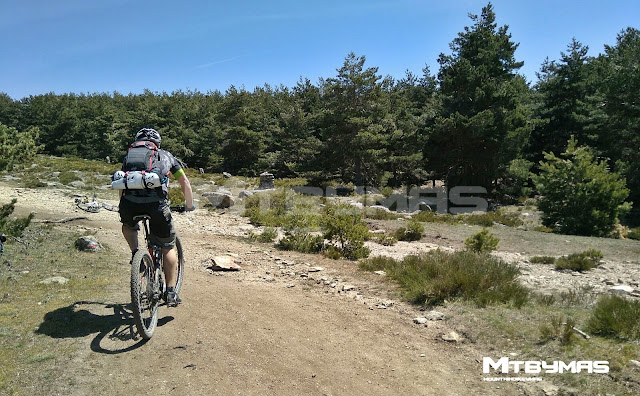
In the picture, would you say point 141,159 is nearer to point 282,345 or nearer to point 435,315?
point 282,345

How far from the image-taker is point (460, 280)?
5.91 meters

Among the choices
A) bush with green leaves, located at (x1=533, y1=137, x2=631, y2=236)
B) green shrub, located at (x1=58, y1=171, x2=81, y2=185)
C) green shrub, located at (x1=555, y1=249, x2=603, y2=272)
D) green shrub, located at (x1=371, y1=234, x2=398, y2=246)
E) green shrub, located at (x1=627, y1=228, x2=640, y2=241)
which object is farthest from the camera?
green shrub, located at (x1=58, y1=171, x2=81, y2=185)

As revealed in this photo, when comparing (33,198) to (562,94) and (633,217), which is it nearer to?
(633,217)

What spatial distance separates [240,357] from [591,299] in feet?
17.0

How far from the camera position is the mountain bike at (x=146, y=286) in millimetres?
3832

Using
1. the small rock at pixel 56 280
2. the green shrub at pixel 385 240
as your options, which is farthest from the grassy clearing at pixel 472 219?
the small rock at pixel 56 280

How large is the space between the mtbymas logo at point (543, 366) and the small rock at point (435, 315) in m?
1.15

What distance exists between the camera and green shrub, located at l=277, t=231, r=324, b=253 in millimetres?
9516

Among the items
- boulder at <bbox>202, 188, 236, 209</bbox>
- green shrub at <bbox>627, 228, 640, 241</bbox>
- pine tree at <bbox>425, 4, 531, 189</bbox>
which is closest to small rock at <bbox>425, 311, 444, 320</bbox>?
boulder at <bbox>202, 188, 236, 209</bbox>

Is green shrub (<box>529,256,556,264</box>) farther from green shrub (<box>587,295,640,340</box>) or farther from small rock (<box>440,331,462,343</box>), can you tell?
small rock (<box>440,331,462,343</box>)

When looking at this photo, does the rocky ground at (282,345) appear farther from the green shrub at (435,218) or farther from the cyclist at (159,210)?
the green shrub at (435,218)

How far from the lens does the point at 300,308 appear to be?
5.45 meters

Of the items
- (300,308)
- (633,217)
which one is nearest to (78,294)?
(300,308)

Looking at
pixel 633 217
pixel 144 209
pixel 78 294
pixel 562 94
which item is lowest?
pixel 633 217
